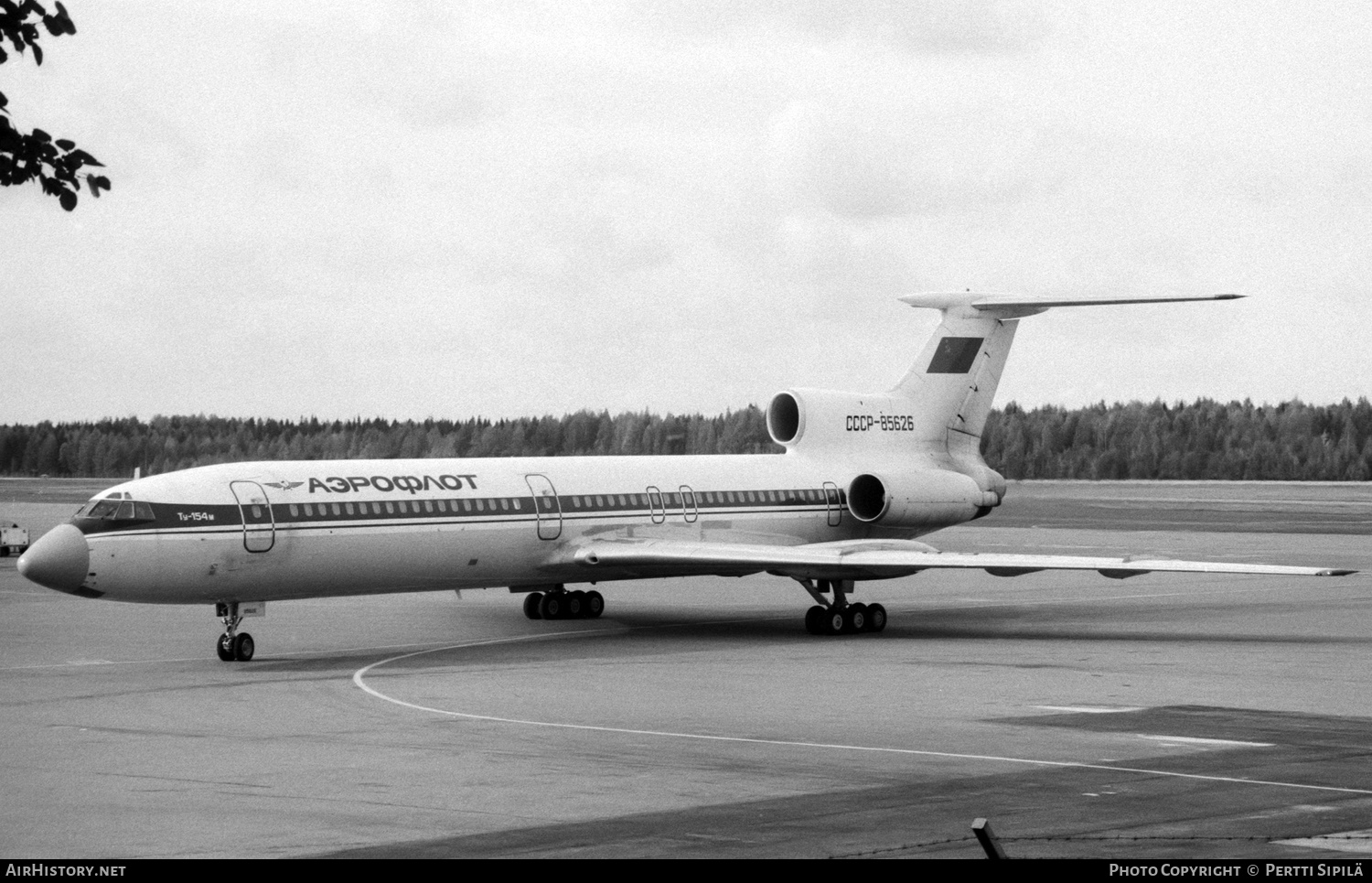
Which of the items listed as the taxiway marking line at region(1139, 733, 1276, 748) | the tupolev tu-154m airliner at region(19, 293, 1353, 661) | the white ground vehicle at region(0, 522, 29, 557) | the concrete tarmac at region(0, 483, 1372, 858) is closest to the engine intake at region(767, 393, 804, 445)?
the tupolev tu-154m airliner at region(19, 293, 1353, 661)

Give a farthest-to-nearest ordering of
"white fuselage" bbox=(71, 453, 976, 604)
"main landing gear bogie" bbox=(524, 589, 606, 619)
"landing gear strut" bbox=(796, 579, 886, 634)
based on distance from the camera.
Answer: "main landing gear bogie" bbox=(524, 589, 606, 619) → "landing gear strut" bbox=(796, 579, 886, 634) → "white fuselage" bbox=(71, 453, 976, 604)

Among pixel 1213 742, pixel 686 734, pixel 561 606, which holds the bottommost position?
pixel 686 734

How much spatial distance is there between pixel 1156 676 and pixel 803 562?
23.4 ft

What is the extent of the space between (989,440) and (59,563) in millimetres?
92207

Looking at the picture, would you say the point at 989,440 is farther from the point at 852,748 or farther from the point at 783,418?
the point at 852,748

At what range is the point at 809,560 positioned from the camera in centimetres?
2959

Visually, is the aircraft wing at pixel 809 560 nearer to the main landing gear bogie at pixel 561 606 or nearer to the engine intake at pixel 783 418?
the main landing gear bogie at pixel 561 606

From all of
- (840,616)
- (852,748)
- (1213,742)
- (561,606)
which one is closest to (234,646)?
(561,606)

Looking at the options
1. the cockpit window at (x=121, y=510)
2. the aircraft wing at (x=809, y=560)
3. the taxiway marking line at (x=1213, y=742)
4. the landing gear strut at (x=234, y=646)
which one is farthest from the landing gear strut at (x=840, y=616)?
the taxiway marking line at (x=1213, y=742)

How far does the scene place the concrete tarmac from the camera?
1347 centimetres

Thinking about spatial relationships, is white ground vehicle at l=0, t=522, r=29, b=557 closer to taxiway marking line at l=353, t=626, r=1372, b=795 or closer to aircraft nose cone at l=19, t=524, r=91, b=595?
aircraft nose cone at l=19, t=524, r=91, b=595

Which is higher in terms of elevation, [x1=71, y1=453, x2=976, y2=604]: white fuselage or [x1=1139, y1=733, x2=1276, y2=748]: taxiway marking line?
[x1=71, y1=453, x2=976, y2=604]: white fuselage

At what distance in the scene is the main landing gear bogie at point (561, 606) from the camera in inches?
1315

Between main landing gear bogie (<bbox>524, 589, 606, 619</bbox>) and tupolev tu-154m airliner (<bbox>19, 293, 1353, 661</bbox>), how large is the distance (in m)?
0.04
